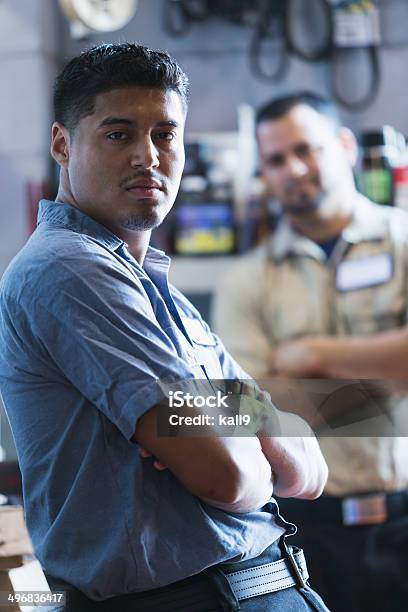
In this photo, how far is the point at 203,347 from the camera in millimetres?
1121

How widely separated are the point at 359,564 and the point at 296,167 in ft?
3.31

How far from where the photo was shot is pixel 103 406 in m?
0.91

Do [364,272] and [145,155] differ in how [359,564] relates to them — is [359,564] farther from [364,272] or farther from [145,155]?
[145,155]

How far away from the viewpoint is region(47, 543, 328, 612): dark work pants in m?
Result: 0.94

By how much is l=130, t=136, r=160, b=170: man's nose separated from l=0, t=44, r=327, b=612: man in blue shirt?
0.08 metres

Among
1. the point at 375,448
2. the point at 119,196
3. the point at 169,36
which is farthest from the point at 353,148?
the point at 119,196

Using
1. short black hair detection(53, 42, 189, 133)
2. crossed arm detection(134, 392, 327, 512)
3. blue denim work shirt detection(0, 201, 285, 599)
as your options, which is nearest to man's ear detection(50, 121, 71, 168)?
short black hair detection(53, 42, 189, 133)

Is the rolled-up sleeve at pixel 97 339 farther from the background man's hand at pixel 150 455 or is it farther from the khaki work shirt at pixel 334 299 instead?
the khaki work shirt at pixel 334 299

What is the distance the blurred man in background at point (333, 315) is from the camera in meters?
2.35

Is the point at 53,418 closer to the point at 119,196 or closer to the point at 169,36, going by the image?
the point at 119,196

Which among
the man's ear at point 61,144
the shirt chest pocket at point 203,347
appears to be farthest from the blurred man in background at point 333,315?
the man's ear at point 61,144

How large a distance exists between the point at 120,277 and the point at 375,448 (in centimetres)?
152

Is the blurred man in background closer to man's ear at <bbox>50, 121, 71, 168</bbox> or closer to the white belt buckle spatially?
the white belt buckle

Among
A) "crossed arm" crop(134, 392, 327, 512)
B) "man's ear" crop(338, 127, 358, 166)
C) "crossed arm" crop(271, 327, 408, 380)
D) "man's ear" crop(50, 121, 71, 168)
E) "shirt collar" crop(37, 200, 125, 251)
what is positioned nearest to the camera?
"crossed arm" crop(134, 392, 327, 512)
